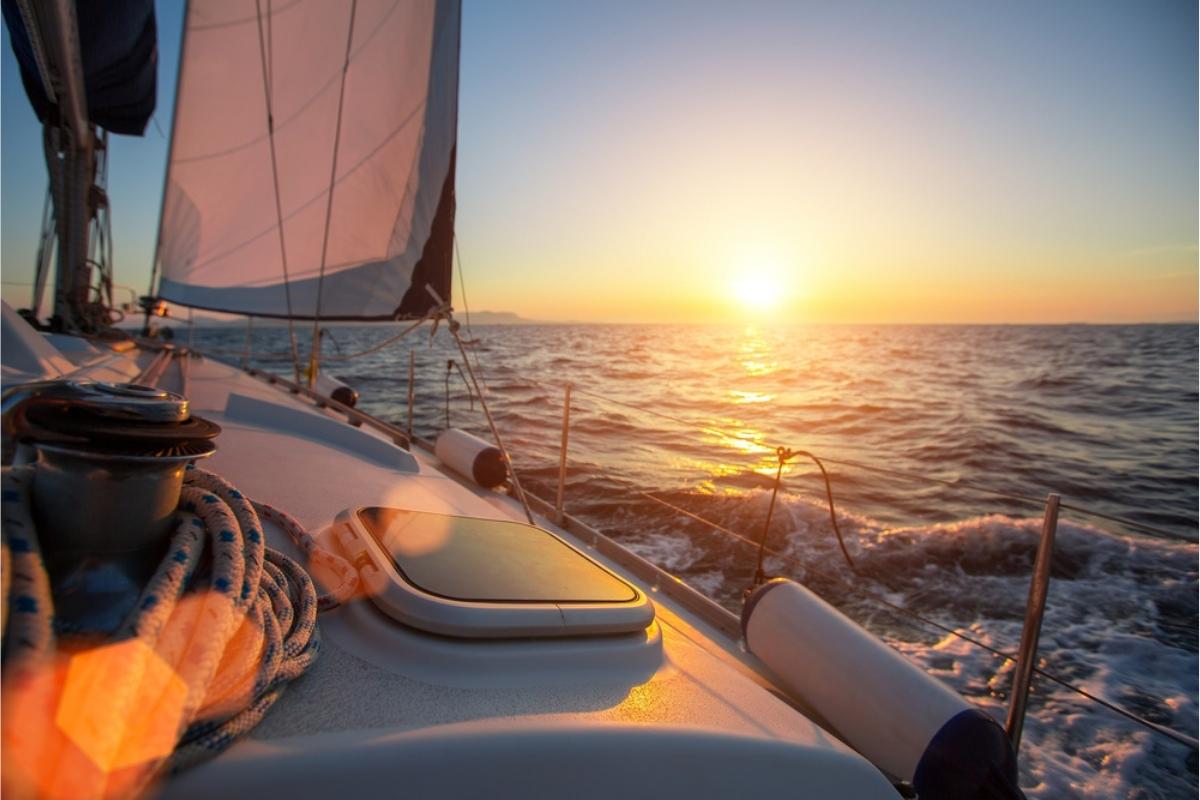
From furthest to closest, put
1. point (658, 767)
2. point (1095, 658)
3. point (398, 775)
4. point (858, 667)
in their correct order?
point (1095, 658) → point (858, 667) → point (658, 767) → point (398, 775)

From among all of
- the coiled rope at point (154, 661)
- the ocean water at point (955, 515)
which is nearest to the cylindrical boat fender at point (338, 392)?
the ocean water at point (955, 515)

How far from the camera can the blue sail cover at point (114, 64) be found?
12.5ft

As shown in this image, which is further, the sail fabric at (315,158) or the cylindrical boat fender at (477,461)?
the sail fabric at (315,158)

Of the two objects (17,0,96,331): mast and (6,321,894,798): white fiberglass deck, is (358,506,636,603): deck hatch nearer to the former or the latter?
(6,321,894,798): white fiberglass deck

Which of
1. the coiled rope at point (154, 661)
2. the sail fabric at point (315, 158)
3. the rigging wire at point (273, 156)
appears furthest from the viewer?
the rigging wire at point (273, 156)

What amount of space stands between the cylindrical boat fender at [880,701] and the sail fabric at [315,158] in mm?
2471

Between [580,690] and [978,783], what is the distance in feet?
Answer: 3.05

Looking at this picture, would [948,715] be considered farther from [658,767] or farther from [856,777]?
[658,767]

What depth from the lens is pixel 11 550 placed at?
2.29 feet

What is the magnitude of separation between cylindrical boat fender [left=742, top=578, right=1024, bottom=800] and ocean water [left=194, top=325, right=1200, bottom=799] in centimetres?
20

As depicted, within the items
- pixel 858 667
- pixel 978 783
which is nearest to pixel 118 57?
pixel 858 667

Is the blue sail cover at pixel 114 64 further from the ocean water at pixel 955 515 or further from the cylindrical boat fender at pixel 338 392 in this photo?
the cylindrical boat fender at pixel 338 392

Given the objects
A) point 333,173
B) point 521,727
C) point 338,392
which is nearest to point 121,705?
point 521,727

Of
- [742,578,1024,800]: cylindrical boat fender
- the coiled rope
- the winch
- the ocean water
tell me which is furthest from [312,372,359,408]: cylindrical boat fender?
the winch
